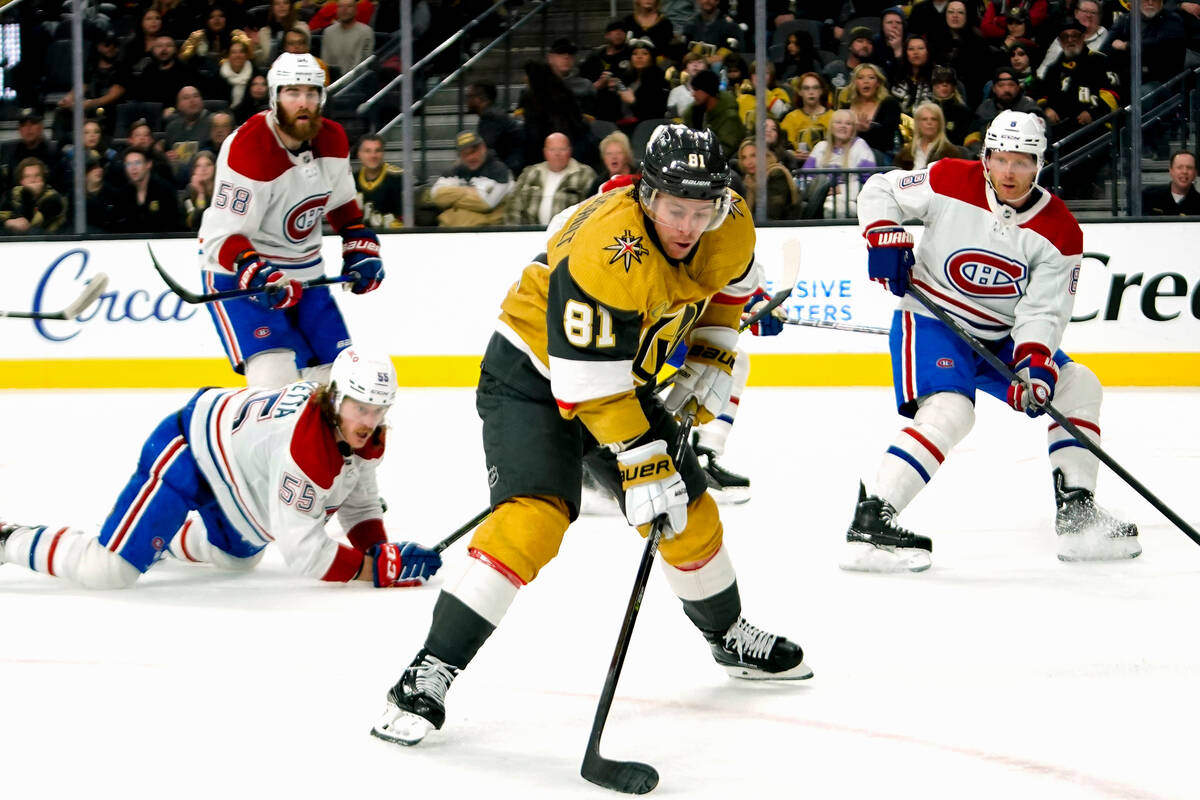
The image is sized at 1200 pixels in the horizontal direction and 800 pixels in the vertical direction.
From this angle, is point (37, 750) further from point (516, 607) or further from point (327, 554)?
point (516, 607)

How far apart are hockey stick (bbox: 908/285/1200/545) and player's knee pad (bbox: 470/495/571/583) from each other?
1.74 metres

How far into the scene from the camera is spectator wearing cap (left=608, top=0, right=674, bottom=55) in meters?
8.23

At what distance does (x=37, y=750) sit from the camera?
95.2 inches

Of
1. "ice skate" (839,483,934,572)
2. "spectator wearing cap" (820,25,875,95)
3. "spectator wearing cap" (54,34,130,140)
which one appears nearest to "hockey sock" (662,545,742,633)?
"ice skate" (839,483,934,572)

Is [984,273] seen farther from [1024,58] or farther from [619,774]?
[1024,58]

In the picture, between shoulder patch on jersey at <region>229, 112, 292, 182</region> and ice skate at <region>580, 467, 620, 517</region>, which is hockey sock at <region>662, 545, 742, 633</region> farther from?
shoulder patch on jersey at <region>229, 112, 292, 182</region>

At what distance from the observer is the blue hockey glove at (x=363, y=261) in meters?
4.51

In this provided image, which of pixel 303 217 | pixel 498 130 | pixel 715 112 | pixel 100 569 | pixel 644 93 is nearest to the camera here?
pixel 100 569

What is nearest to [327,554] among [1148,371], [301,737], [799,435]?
[301,737]

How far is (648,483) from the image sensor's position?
234 cm

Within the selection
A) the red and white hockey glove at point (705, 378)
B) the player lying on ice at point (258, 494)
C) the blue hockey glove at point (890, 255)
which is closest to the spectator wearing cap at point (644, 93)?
the blue hockey glove at point (890, 255)

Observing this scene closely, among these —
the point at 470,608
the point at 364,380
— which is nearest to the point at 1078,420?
the point at 364,380

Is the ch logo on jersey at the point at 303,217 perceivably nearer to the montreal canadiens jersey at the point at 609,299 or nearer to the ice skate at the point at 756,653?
the montreal canadiens jersey at the point at 609,299

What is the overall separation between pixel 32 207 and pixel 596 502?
4.67m
